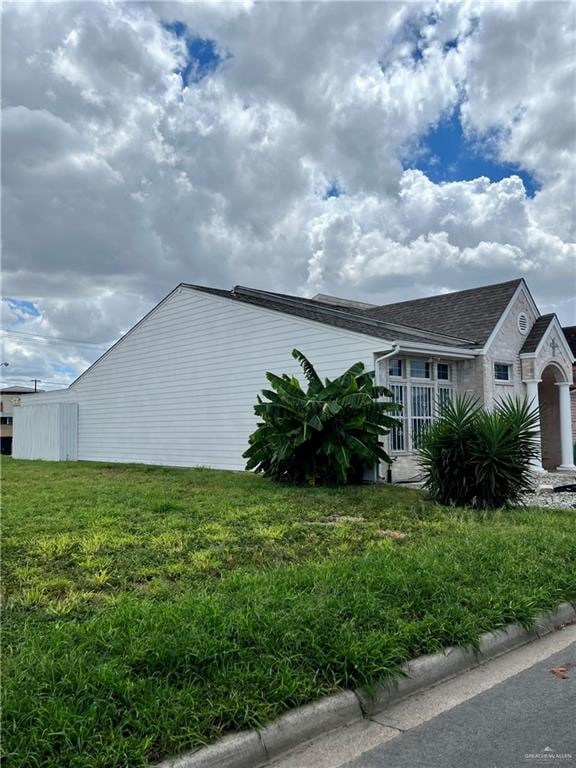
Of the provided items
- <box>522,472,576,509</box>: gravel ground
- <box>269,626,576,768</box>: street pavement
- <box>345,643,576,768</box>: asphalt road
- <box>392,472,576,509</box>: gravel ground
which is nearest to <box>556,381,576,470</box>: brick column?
<box>392,472,576,509</box>: gravel ground

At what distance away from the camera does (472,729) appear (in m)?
3.11

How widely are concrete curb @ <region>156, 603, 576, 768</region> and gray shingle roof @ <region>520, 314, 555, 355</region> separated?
14.1 metres

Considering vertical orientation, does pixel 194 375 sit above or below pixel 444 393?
above

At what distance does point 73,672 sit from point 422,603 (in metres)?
2.55

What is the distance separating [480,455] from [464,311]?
9602 mm

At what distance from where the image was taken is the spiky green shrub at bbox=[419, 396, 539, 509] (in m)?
9.49

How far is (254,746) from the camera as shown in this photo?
110 inches

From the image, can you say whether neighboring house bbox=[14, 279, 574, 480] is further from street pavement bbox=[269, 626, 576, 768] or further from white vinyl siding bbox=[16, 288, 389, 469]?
street pavement bbox=[269, 626, 576, 768]

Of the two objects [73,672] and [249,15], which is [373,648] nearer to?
[73,672]

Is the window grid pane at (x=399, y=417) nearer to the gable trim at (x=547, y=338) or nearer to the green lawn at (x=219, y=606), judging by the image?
the green lawn at (x=219, y=606)

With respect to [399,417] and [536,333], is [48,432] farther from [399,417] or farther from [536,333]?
[536,333]

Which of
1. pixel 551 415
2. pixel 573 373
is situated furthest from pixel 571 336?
pixel 551 415

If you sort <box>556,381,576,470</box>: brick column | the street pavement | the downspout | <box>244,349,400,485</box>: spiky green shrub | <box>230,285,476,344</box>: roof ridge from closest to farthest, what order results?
the street pavement → <box>244,349,400,485</box>: spiky green shrub → the downspout → <box>230,285,476,344</box>: roof ridge → <box>556,381,576,470</box>: brick column

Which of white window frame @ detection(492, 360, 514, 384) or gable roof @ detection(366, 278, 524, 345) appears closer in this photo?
white window frame @ detection(492, 360, 514, 384)
